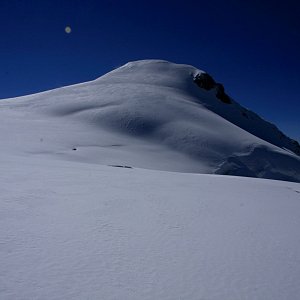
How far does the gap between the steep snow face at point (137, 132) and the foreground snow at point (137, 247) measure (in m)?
11.6

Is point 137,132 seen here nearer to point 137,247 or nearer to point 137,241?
point 137,241

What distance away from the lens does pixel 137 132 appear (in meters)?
32.9

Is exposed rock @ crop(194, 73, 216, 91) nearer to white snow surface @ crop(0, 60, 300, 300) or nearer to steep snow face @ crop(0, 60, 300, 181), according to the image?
steep snow face @ crop(0, 60, 300, 181)

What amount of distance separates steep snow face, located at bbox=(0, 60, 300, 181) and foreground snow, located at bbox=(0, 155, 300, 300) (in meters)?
11.6

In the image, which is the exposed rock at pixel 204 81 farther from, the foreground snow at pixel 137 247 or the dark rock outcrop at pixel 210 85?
the foreground snow at pixel 137 247

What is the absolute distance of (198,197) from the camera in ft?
23.7

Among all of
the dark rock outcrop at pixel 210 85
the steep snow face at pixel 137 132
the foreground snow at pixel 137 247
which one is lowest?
the foreground snow at pixel 137 247

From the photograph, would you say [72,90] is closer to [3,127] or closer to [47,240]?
[3,127]

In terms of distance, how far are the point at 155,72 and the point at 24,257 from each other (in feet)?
218

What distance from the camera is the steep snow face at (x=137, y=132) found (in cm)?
2130

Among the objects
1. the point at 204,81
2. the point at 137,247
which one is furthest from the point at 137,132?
the point at 204,81

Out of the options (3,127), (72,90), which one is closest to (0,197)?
(3,127)

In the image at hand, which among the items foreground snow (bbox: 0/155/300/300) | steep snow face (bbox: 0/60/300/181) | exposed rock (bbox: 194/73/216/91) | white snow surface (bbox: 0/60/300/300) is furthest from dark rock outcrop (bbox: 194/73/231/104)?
foreground snow (bbox: 0/155/300/300)

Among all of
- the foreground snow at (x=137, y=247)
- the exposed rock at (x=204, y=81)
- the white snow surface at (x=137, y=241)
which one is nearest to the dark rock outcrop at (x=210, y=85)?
the exposed rock at (x=204, y=81)
